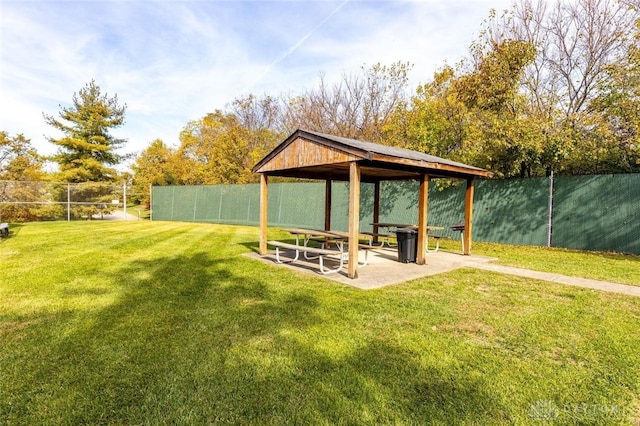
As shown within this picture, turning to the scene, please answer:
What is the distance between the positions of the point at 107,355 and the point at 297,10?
12.1m

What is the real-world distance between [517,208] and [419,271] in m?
5.67

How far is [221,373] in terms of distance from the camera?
270 centimetres

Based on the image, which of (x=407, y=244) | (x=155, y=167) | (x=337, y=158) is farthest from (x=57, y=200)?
(x=407, y=244)

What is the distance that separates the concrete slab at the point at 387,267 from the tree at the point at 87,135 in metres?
17.5

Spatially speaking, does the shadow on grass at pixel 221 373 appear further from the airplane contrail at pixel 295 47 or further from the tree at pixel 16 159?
the tree at pixel 16 159

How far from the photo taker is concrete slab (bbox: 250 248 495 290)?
5730mm

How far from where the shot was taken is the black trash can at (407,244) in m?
7.36

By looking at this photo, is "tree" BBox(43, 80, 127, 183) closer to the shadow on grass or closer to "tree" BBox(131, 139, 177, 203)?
"tree" BBox(131, 139, 177, 203)

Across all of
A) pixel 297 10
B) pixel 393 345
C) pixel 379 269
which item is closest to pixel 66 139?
pixel 297 10

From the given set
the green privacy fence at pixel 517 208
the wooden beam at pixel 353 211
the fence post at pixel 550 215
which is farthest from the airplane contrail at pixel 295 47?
the wooden beam at pixel 353 211

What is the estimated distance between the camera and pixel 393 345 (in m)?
3.24

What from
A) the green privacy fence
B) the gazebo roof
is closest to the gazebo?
the gazebo roof

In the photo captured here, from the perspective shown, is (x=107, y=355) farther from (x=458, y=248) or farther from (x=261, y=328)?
(x=458, y=248)

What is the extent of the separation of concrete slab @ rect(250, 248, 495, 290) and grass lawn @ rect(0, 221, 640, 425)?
394 mm
